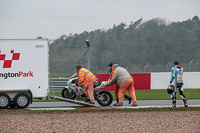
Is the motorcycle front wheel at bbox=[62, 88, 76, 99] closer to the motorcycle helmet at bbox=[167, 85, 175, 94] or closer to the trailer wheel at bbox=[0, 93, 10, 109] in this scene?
the trailer wheel at bbox=[0, 93, 10, 109]

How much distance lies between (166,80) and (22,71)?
1231cm

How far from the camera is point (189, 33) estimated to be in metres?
42.7

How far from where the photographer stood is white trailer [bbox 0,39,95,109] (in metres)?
13.5

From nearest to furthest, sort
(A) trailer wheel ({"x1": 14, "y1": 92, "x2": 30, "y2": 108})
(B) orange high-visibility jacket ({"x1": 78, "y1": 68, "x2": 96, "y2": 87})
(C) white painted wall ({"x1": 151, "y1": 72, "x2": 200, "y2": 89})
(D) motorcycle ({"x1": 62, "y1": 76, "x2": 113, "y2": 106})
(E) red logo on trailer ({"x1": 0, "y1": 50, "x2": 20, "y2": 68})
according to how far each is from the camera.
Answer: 1. (E) red logo on trailer ({"x1": 0, "y1": 50, "x2": 20, "y2": 68})
2. (A) trailer wheel ({"x1": 14, "y1": 92, "x2": 30, "y2": 108})
3. (B) orange high-visibility jacket ({"x1": 78, "y1": 68, "x2": 96, "y2": 87})
4. (D) motorcycle ({"x1": 62, "y1": 76, "x2": 113, "y2": 106})
5. (C) white painted wall ({"x1": 151, "y1": 72, "x2": 200, "y2": 89})

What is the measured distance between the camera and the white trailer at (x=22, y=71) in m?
13.5

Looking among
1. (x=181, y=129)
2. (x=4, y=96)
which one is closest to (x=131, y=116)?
(x=181, y=129)

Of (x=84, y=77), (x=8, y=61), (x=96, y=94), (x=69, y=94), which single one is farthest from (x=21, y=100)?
(x=96, y=94)

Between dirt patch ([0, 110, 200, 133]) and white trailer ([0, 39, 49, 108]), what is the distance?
1556mm

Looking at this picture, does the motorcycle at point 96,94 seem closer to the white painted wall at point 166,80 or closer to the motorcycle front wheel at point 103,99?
the motorcycle front wheel at point 103,99

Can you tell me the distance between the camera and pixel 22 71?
1350 centimetres

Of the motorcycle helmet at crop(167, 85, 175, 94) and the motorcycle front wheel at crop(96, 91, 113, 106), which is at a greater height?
the motorcycle helmet at crop(167, 85, 175, 94)

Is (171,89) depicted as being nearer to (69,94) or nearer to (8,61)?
(69,94)

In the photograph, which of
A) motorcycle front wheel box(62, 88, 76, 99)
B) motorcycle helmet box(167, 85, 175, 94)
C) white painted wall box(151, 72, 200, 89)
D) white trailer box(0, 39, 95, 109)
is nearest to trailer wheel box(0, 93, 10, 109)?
white trailer box(0, 39, 95, 109)

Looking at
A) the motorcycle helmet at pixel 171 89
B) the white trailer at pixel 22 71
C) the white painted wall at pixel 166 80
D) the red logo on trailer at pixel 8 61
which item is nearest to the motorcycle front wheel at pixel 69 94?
the white trailer at pixel 22 71
